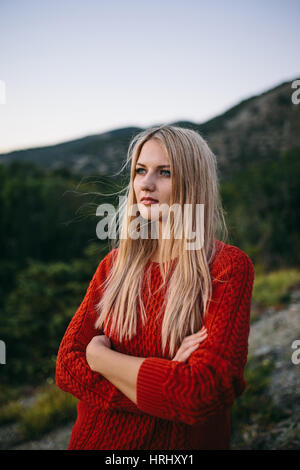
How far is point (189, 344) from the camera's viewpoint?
1.32m

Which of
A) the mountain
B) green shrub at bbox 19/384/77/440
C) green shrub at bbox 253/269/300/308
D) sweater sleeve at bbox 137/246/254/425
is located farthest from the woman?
the mountain

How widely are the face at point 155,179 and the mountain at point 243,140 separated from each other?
45.1ft

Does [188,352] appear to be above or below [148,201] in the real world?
below

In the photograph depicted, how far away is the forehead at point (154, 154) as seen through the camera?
1.45 meters

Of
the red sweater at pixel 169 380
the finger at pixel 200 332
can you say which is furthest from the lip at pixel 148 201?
the finger at pixel 200 332

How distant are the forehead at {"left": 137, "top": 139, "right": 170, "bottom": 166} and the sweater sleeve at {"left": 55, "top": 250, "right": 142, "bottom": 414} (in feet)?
2.32

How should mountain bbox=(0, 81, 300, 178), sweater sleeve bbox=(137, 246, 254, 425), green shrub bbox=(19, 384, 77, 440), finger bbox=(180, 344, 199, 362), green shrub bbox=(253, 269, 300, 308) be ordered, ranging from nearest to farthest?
sweater sleeve bbox=(137, 246, 254, 425), finger bbox=(180, 344, 199, 362), green shrub bbox=(19, 384, 77, 440), green shrub bbox=(253, 269, 300, 308), mountain bbox=(0, 81, 300, 178)

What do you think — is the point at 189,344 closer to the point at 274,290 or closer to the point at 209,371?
the point at 209,371

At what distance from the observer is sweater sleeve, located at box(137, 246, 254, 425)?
1.17 meters

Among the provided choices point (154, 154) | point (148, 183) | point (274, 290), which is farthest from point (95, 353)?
point (274, 290)

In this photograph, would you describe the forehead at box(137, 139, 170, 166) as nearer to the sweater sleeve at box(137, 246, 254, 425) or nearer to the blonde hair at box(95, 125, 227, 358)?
Result: the blonde hair at box(95, 125, 227, 358)

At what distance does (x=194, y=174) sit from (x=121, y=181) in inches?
22.0

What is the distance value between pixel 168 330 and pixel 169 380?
0.24 meters
